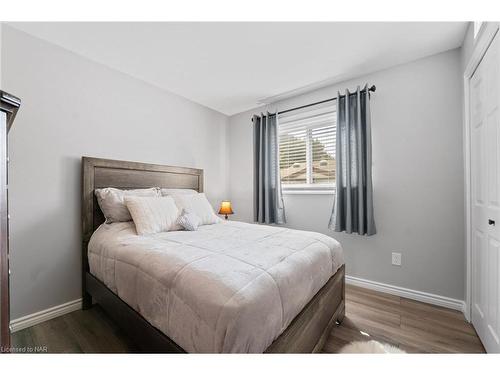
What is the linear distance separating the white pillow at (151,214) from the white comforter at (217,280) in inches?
4.3

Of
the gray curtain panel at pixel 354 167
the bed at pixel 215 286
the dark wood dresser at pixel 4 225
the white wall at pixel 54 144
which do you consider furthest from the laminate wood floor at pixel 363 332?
the dark wood dresser at pixel 4 225

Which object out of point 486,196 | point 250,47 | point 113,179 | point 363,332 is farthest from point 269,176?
point 486,196

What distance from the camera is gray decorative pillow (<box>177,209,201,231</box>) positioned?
2094 mm

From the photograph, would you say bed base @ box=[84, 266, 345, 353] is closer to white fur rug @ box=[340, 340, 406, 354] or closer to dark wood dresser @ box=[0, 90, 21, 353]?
white fur rug @ box=[340, 340, 406, 354]

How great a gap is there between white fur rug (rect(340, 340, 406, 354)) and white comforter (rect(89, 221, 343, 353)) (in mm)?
447

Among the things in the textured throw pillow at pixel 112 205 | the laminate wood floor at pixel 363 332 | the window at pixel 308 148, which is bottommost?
the laminate wood floor at pixel 363 332

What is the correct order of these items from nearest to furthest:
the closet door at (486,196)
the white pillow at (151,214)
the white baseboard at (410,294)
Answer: the closet door at (486,196), the white pillow at (151,214), the white baseboard at (410,294)

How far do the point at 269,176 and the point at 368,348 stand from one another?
2.14 metres

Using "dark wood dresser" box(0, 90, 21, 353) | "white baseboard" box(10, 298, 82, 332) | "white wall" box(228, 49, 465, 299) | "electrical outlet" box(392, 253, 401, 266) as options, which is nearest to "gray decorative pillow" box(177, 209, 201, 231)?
"white baseboard" box(10, 298, 82, 332)

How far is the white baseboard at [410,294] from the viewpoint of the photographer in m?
2.03

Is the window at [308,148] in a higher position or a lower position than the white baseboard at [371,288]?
higher

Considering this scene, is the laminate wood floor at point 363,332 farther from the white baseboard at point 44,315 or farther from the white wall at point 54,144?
the white wall at point 54,144

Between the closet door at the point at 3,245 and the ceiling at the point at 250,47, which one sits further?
the ceiling at the point at 250,47
